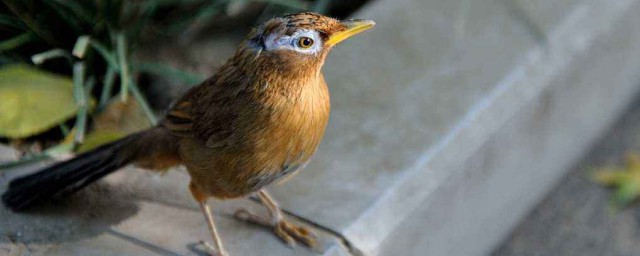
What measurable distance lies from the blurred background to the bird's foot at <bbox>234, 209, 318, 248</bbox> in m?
0.04

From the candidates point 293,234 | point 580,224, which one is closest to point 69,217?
point 293,234

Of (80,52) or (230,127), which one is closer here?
(230,127)

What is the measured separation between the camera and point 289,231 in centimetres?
383

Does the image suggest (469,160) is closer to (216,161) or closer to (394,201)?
(394,201)

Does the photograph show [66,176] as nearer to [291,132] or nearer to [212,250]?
[212,250]

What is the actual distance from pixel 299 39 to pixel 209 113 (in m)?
0.53

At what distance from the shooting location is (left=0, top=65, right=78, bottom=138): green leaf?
165 inches

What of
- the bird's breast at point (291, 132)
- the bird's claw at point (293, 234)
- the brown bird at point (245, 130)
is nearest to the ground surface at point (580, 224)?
the bird's claw at point (293, 234)

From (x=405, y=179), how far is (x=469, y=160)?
335 mm

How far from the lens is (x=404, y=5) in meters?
5.10

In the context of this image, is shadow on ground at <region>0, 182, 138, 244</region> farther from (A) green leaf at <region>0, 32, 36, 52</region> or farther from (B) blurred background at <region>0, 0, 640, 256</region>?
(A) green leaf at <region>0, 32, 36, 52</region>

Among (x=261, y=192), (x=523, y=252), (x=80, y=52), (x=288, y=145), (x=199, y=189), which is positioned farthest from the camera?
(x=523, y=252)

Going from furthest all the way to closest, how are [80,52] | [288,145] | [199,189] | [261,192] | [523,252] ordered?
[523,252]
[80,52]
[261,192]
[199,189]
[288,145]

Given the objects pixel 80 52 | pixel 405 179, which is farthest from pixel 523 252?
pixel 80 52
